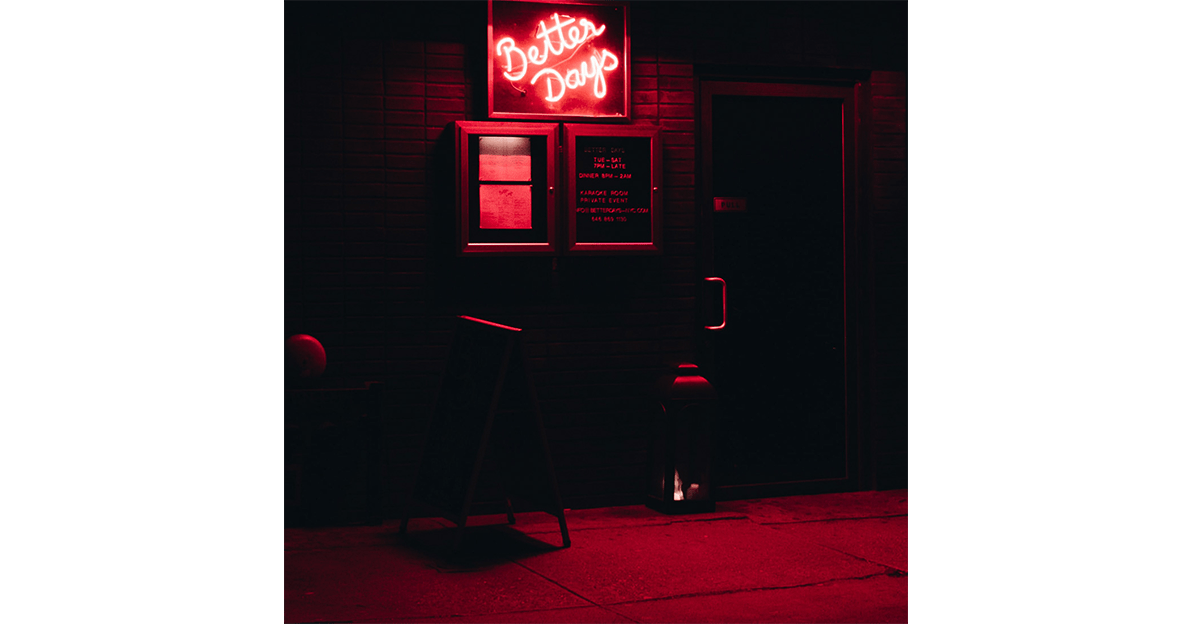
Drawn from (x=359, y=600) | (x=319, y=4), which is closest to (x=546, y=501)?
(x=359, y=600)

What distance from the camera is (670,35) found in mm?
7008

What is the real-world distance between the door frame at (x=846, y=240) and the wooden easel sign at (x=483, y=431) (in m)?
1.65

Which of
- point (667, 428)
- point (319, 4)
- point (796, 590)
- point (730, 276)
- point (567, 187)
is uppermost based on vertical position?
point (319, 4)

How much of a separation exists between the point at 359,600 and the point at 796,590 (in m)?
1.99

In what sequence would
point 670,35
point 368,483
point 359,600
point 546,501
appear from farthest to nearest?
point 670,35, point 368,483, point 546,501, point 359,600

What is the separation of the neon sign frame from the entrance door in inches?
27.7

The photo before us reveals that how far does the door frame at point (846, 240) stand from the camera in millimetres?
7141

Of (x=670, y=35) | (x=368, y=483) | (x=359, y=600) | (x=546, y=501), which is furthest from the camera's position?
(x=670, y=35)

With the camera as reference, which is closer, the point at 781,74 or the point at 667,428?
the point at 667,428

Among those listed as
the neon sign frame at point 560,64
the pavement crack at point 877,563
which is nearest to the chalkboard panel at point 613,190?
the neon sign frame at point 560,64

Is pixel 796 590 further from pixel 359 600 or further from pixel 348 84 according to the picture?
pixel 348 84

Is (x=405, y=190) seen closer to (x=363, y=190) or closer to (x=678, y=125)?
(x=363, y=190)

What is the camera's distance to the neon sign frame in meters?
6.59

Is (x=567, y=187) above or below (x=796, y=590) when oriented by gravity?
above
